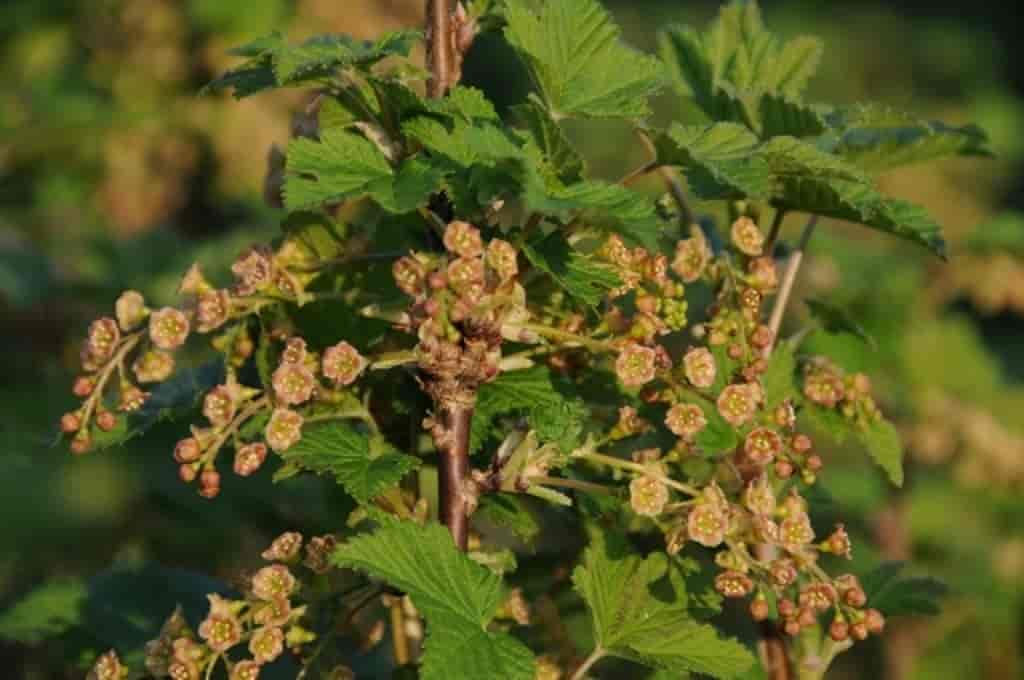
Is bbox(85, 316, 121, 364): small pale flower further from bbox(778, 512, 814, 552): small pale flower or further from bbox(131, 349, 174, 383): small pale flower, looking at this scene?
bbox(778, 512, 814, 552): small pale flower

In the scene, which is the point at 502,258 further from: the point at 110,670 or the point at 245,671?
the point at 110,670

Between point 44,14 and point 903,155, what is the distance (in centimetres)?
405

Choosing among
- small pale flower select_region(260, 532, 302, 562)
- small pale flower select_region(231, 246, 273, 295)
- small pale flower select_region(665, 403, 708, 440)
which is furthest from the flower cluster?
small pale flower select_region(665, 403, 708, 440)

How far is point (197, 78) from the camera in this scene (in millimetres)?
4785

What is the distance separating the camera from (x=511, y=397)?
133 cm

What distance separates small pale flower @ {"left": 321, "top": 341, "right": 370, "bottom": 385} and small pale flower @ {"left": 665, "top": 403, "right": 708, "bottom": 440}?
267 mm

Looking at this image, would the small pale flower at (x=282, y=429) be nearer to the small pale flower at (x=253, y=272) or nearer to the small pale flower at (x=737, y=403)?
the small pale flower at (x=253, y=272)

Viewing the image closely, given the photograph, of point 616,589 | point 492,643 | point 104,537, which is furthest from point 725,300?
point 104,537

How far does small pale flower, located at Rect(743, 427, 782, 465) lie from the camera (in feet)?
4.27

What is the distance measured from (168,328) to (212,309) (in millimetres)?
45

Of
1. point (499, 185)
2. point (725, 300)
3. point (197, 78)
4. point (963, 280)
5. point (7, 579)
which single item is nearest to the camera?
point (499, 185)

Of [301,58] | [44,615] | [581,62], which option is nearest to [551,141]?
[581,62]

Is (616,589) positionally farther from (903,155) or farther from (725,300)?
(903,155)

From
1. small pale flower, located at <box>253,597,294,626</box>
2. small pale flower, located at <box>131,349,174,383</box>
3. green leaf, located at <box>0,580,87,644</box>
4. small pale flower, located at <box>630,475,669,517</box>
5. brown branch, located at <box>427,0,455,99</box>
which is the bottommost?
green leaf, located at <box>0,580,87,644</box>
